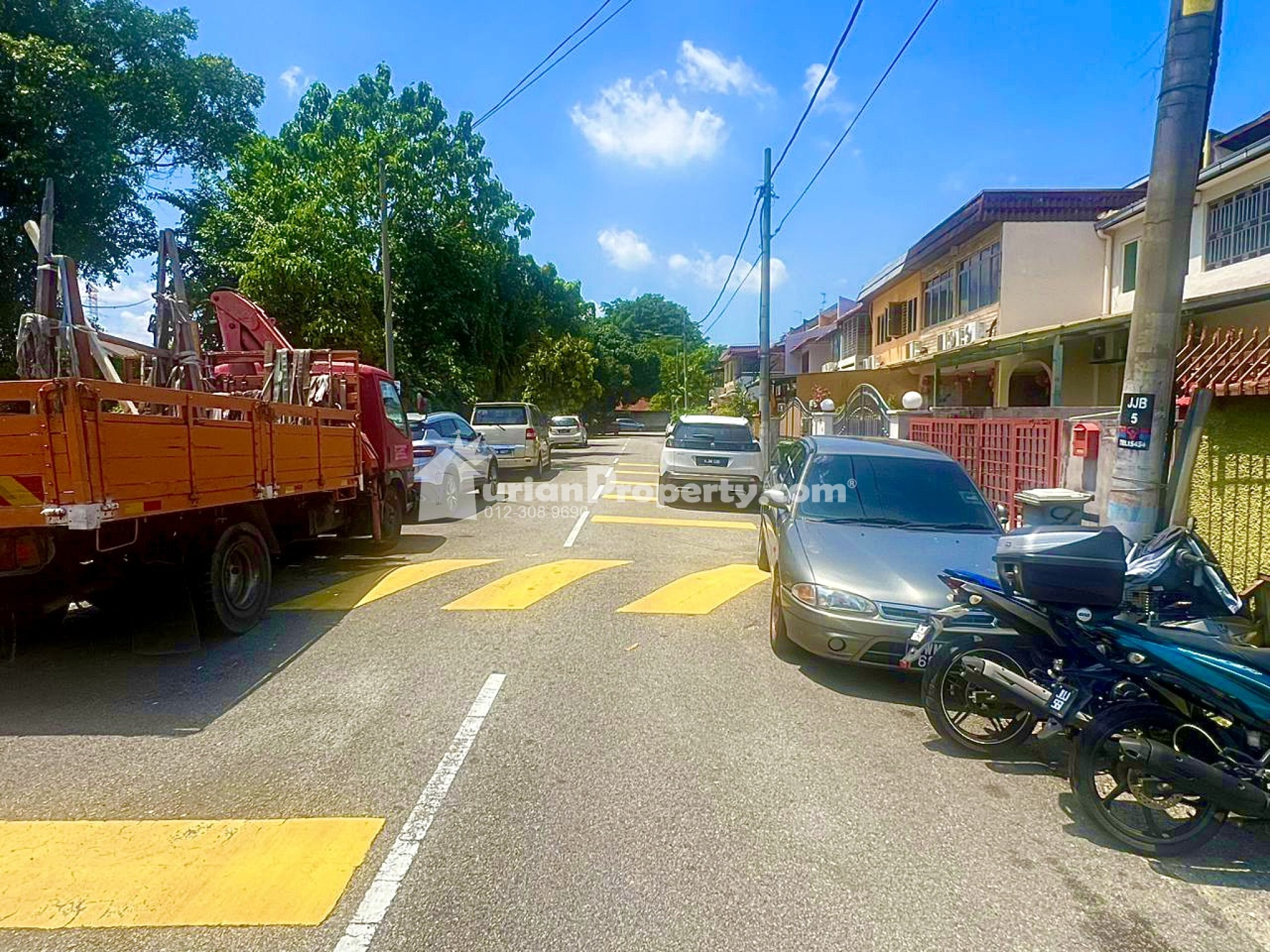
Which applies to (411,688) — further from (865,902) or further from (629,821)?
(865,902)

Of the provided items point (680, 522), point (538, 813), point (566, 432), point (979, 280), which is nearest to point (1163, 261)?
point (538, 813)

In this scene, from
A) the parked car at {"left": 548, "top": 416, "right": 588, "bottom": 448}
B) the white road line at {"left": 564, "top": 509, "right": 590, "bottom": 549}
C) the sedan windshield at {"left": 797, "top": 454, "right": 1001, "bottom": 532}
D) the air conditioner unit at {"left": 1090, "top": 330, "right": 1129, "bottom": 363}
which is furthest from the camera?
the parked car at {"left": 548, "top": 416, "right": 588, "bottom": 448}

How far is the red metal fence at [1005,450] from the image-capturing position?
10.7 m

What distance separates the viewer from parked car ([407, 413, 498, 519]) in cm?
1426

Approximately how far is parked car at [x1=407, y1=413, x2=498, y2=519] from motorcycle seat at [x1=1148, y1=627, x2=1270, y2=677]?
10.9m

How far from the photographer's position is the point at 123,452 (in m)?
4.94

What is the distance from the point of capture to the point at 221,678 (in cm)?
559

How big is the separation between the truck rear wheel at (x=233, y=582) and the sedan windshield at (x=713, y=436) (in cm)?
977

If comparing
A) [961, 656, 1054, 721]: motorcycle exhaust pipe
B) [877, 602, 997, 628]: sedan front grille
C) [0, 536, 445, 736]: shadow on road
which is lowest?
[0, 536, 445, 736]: shadow on road

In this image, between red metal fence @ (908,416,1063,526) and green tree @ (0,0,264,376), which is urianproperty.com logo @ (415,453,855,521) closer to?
red metal fence @ (908,416,1063,526)

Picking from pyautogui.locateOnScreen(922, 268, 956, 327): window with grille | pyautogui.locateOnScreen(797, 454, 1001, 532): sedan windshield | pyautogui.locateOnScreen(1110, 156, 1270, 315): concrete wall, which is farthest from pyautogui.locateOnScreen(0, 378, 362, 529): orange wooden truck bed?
pyautogui.locateOnScreen(922, 268, 956, 327): window with grille

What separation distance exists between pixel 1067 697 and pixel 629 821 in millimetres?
2158

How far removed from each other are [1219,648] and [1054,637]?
662mm

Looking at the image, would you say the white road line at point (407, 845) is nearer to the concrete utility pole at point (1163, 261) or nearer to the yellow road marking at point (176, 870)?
the yellow road marking at point (176, 870)
